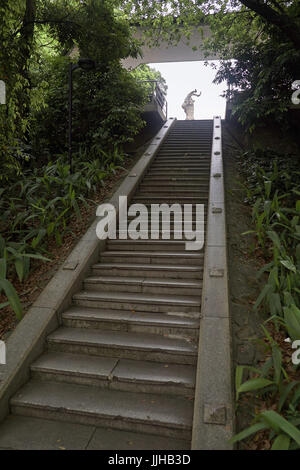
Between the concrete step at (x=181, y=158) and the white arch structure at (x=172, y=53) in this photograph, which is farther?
the white arch structure at (x=172, y=53)

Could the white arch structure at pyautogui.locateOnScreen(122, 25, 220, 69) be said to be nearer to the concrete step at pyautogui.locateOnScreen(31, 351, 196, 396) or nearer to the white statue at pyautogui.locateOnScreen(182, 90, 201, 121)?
the white statue at pyautogui.locateOnScreen(182, 90, 201, 121)

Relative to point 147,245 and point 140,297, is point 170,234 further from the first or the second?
point 140,297

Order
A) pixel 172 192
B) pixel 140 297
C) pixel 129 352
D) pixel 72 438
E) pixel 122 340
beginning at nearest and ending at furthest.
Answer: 1. pixel 72 438
2. pixel 129 352
3. pixel 122 340
4. pixel 140 297
5. pixel 172 192

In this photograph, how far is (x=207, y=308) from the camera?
3059 mm

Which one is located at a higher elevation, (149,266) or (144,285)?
(149,266)

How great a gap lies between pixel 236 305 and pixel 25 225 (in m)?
3.46

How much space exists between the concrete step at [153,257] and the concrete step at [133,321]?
1014 mm

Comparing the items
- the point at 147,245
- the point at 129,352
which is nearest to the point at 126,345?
the point at 129,352

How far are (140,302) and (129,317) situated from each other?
0.25 metres

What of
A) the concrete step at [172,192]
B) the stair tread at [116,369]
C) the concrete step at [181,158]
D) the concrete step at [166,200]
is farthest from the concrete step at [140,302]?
the concrete step at [181,158]

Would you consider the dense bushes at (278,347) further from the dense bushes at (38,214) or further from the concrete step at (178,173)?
the dense bushes at (38,214)

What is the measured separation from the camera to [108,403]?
2482 mm

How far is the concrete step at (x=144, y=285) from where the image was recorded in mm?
3650

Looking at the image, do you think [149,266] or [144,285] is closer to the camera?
[144,285]
